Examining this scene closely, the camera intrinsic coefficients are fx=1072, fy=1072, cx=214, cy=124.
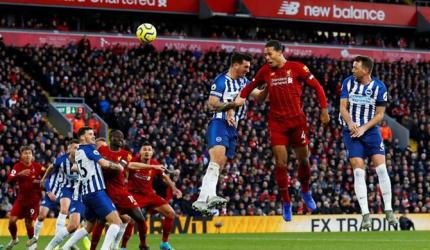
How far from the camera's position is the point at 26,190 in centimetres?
2620

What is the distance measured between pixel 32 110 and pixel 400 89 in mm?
19826

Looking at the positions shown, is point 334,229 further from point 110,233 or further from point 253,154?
point 110,233

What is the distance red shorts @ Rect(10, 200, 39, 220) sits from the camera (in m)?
26.0

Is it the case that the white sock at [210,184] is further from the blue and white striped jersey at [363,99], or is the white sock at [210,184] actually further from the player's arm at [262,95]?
the blue and white striped jersey at [363,99]

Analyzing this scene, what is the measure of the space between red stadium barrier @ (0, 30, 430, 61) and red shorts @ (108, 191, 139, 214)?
25.5m

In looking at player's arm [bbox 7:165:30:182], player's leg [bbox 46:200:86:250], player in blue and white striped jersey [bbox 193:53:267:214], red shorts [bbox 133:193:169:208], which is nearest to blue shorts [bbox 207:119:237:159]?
player in blue and white striped jersey [bbox 193:53:267:214]

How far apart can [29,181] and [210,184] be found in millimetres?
9099

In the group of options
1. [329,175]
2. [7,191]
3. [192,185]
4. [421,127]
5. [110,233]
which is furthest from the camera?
[421,127]

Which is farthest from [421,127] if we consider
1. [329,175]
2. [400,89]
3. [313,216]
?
[313,216]

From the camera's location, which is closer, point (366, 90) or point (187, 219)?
point (366, 90)

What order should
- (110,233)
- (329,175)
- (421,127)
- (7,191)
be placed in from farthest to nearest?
(421,127)
(329,175)
(7,191)
(110,233)

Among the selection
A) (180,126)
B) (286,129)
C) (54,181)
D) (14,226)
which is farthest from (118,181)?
(180,126)

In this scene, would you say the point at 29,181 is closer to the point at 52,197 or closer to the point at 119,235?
the point at 52,197

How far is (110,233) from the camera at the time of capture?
18.1 metres
